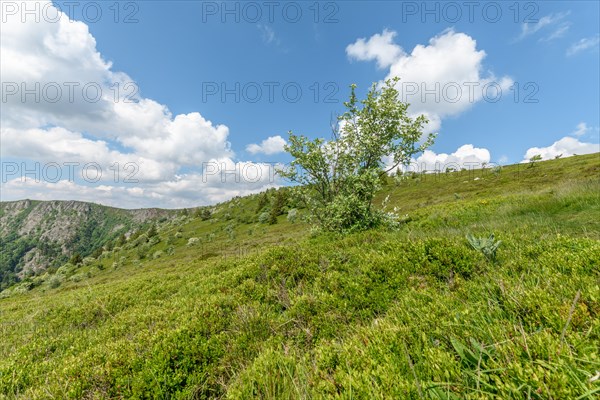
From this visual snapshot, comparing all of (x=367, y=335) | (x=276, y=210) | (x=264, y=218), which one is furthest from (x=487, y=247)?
(x=264, y=218)

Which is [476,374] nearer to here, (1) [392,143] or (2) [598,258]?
(2) [598,258]

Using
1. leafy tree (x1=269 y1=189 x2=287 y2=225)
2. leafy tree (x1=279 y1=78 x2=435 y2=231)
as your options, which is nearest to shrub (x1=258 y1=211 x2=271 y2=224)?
leafy tree (x1=269 y1=189 x2=287 y2=225)

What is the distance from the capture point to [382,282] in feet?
22.3

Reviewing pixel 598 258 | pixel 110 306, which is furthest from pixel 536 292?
pixel 110 306

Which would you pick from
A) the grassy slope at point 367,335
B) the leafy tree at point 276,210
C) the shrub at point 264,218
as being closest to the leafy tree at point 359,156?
the grassy slope at point 367,335

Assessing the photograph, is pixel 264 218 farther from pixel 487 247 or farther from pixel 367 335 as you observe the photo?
pixel 367 335

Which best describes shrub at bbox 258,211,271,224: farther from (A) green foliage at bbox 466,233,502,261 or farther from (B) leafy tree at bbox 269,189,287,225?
(A) green foliage at bbox 466,233,502,261

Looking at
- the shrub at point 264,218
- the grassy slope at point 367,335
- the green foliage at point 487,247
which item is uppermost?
the green foliage at point 487,247

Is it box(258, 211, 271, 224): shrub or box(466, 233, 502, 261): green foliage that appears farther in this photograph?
box(258, 211, 271, 224): shrub

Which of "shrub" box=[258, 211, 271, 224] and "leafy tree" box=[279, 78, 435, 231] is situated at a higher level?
"leafy tree" box=[279, 78, 435, 231]

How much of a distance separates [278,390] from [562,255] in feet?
20.1

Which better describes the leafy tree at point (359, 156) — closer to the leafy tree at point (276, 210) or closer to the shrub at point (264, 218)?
the leafy tree at point (276, 210)

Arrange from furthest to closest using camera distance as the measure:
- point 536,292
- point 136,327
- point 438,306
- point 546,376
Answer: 1. point 136,327
2. point 438,306
3. point 536,292
4. point 546,376

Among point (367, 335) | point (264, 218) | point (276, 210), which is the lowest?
point (264, 218)
